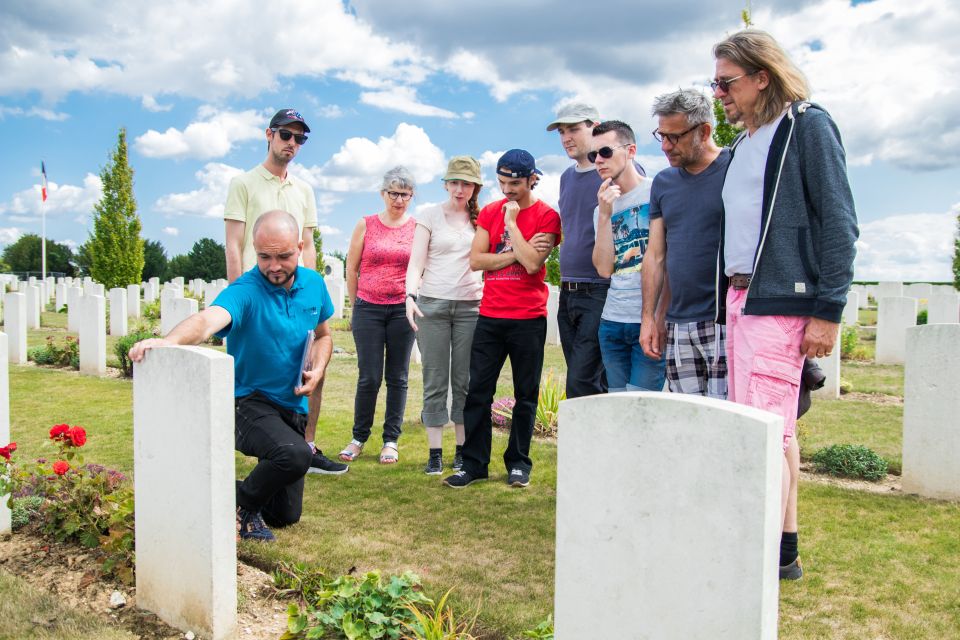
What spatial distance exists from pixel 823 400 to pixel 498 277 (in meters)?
5.62

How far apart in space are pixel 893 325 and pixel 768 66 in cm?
1083

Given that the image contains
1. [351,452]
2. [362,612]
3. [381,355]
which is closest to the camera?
[362,612]

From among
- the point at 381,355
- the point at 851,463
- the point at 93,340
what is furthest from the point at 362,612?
the point at 93,340

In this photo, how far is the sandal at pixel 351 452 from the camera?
219 inches

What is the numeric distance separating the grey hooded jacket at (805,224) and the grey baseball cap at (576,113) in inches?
65.2

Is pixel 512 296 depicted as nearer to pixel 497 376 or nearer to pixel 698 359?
pixel 497 376

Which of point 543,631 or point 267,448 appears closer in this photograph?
point 543,631

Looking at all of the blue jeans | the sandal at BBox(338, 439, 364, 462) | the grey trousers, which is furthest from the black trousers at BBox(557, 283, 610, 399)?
the sandal at BBox(338, 439, 364, 462)

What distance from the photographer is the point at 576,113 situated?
171 inches

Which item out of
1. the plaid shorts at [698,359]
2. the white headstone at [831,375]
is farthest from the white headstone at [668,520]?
the white headstone at [831,375]

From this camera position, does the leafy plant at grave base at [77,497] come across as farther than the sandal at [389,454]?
No

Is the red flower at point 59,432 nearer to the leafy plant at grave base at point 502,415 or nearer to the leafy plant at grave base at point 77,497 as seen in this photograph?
the leafy plant at grave base at point 77,497

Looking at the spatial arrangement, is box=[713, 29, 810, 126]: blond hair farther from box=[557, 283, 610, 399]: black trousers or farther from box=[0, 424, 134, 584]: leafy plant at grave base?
box=[0, 424, 134, 584]: leafy plant at grave base

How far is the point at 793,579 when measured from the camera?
3.42m
